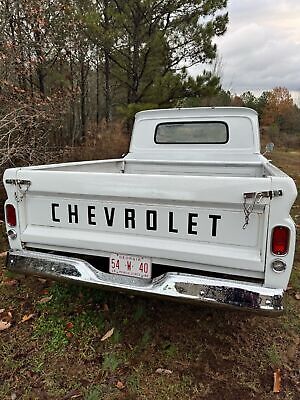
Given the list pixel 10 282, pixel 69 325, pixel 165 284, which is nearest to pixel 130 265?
pixel 165 284

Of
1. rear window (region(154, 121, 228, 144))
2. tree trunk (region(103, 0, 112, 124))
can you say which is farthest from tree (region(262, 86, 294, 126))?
rear window (region(154, 121, 228, 144))

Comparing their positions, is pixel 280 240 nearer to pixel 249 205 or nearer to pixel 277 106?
pixel 249 205

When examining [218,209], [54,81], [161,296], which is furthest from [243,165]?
[54,81]

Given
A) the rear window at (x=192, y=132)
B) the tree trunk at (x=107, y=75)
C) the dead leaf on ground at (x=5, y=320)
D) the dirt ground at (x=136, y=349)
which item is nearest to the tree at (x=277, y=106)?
the tree trunk at (x=107, y=75)

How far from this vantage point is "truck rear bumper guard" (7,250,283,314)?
2.25 m

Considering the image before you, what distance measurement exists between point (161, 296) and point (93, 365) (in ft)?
2.92

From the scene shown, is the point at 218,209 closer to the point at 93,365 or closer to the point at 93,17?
the point at 93,365

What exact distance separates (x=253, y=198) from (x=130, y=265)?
1.07 metres

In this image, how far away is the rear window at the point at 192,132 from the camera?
4895 millimetres

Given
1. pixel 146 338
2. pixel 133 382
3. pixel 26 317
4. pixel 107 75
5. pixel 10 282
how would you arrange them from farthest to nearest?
pixel 107 75 → pixel 10 282 → pixel 26 317 → pixel 146 338 → pixel 133 382

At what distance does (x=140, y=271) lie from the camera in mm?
2615

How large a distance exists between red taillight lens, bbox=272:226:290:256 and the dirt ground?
110cm

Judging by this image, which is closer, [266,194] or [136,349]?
[266,194]

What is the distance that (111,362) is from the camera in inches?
108
